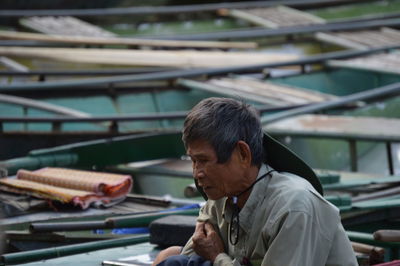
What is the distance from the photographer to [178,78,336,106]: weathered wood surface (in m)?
8.75

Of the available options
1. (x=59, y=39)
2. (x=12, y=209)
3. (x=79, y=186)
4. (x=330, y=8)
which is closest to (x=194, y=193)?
(x=79, y=186)

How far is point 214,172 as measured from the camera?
2617mm

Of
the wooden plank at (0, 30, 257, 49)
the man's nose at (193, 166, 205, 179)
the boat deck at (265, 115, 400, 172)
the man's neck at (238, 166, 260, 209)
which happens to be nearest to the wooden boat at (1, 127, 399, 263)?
the boat deck at (265, 115, 400, 172)

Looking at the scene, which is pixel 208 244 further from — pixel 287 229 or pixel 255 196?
pixel 287 229

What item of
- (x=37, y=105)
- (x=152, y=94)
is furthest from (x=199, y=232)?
(x=152, y=94)

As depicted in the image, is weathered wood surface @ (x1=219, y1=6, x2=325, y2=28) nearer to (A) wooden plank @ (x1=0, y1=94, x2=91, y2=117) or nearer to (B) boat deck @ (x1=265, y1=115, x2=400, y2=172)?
(A) wooden plank @ (x1=0, y1=94, x2=91, y2=117)

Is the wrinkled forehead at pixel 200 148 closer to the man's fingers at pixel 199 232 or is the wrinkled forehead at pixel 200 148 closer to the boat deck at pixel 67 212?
the man's fingers at pixel 199 232

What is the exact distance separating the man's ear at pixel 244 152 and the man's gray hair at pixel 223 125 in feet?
0.05

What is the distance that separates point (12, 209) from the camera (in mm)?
4832

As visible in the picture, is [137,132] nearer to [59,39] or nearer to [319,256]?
[59,39]

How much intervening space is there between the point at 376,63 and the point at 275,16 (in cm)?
354

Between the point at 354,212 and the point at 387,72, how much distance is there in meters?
5.61

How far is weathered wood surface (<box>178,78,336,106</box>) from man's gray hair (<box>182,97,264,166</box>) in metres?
5.80

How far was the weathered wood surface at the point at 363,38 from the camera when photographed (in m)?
11.7
